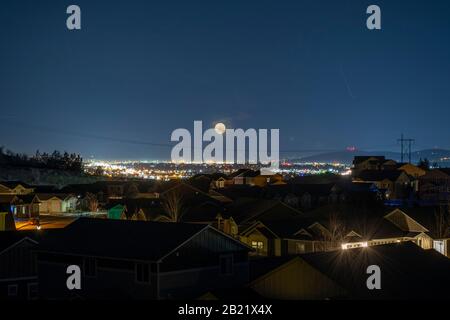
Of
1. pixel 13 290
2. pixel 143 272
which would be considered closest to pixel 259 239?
pixel 13 290

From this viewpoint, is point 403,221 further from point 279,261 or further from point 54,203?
point 54,203

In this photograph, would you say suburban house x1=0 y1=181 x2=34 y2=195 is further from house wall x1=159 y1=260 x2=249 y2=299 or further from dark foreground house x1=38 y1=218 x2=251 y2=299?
house wall x1=159 y1=260 x2=249 y2=299

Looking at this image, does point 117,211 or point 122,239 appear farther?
point 117,211

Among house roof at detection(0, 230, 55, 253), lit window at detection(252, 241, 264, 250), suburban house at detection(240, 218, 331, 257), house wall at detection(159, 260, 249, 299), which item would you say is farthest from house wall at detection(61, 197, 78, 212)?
house wall at detection(159, 260, 249, 299)

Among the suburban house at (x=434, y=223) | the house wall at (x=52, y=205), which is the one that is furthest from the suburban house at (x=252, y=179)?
the suburban house at (x=434, y=223)

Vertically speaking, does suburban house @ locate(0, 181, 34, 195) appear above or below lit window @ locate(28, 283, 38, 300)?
above

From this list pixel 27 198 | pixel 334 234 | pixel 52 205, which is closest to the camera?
pixel 334 234
